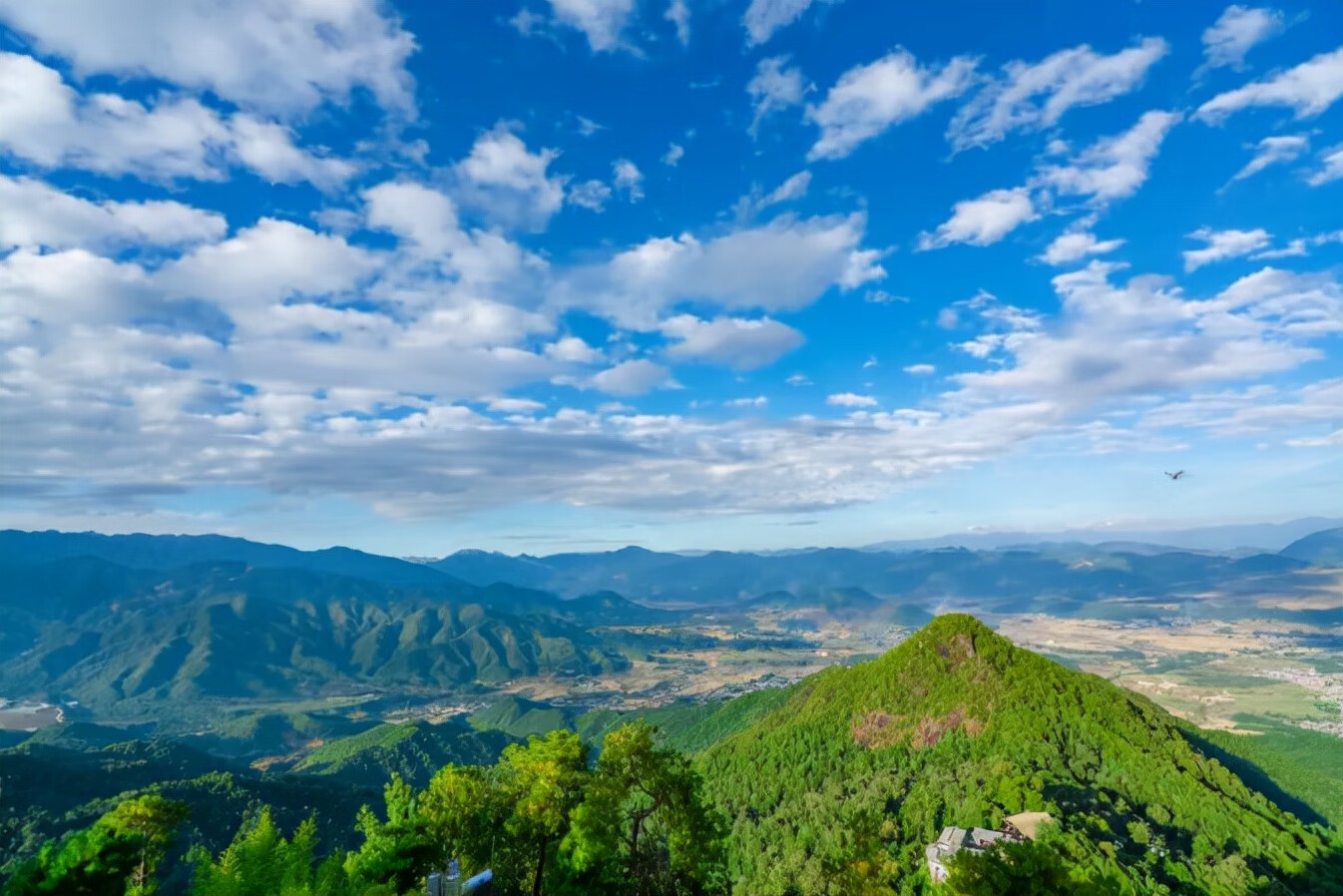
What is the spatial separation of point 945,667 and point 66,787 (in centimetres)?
16581

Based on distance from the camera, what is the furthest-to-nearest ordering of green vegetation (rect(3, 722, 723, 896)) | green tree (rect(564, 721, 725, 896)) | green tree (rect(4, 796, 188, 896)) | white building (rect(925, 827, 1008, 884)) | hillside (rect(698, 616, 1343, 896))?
hillside (rect(698, 616, 1343, 896)), white building (rect(925, 827, 1008, 884)), green tree (rect(564, 721, 725, 896)), green vegetation (rect(3, 722, 723, 896)), green tree (rect(4, 796, 188, 896))

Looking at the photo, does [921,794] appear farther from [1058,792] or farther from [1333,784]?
[1333,784]

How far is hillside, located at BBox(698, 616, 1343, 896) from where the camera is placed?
55938 mm

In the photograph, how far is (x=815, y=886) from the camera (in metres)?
51.2

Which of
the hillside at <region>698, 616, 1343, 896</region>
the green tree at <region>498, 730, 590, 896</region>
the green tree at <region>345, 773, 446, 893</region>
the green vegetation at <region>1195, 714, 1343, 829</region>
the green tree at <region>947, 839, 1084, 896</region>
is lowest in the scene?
the green vegetation at <region>1195, 714, 1343, 829</region>

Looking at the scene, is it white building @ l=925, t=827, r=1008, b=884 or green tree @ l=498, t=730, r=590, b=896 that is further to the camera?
white building @ l=925, t=827, r=1008, b=884

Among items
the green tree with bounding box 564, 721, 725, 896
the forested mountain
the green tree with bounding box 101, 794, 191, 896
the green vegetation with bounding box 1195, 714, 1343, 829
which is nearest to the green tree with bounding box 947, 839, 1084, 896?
the forested mountain

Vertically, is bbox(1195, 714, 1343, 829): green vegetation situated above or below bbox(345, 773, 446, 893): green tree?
below

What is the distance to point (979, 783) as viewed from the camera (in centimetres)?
7094

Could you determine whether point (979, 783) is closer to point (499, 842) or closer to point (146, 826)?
point (499, 842)

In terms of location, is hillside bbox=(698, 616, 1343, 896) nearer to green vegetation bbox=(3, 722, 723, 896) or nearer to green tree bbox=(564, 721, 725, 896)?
green tree bbox=(564, 721, 725, 896)

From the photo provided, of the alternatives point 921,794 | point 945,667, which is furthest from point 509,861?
point 945,667

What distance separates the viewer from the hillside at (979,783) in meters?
55.9

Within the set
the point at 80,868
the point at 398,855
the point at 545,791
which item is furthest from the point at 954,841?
the point at 80,868
